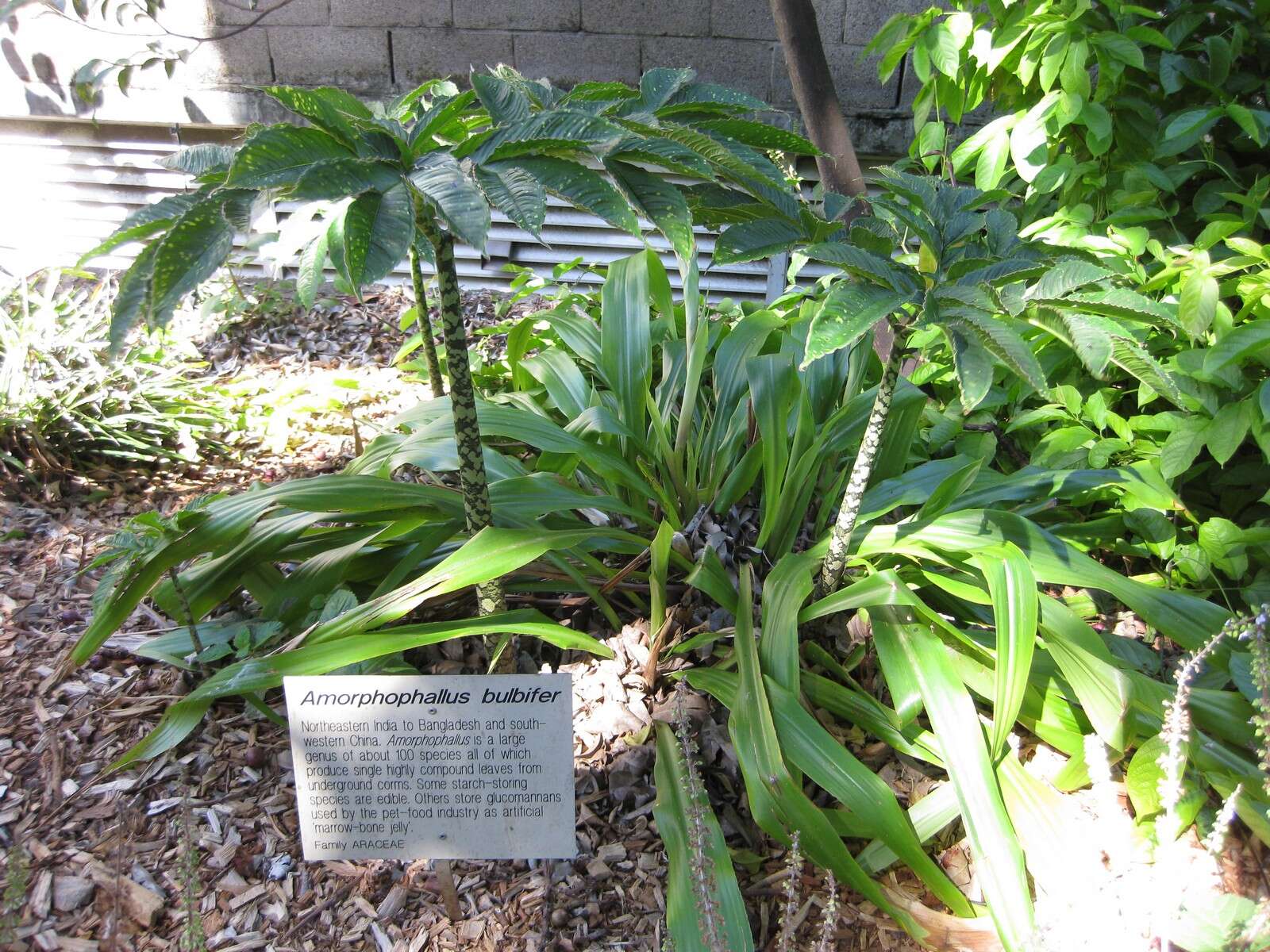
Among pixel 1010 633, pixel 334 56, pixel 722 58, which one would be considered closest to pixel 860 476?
pixel 1010 633

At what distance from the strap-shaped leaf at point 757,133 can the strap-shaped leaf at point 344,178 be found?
45cm

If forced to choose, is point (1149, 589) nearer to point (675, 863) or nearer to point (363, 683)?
point (675, 863)

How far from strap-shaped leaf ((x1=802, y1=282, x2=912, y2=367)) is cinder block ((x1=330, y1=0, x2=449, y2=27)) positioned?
295 cm

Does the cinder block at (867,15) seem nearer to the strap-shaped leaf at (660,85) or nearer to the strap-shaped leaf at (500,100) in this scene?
the strap-shaped leaf at (660,85)

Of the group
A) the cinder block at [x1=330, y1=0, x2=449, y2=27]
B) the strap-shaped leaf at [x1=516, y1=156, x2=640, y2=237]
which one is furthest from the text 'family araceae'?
the cinder block at [x1=330, y1=0, x2=449, y2=27]

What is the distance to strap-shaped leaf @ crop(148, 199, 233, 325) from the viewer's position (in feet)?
2.73

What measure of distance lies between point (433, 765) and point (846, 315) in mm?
859

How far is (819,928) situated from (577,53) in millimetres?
3224

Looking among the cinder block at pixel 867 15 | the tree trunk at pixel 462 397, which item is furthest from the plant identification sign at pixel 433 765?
the cinder block at pixel 867 15

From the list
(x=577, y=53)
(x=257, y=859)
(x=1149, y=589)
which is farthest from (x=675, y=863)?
(x=577, y=53)

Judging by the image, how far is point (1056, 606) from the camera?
62.0 inches

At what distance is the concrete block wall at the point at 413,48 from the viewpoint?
332cm

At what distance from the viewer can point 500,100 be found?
3.26 ft

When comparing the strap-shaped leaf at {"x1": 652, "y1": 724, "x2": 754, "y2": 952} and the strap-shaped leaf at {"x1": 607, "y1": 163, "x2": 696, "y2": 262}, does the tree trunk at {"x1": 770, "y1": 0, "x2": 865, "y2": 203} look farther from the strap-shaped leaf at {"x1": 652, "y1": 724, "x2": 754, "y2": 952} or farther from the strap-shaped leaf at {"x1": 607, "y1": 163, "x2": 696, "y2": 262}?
the strap-shaped leaf at {"x1": 652, "y1": 724, "x2": 754, "y2": 952}
